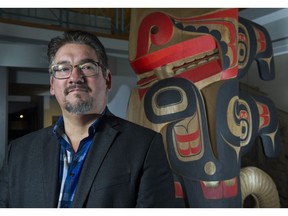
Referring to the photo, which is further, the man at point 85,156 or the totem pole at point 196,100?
the totem pole at point 196,100

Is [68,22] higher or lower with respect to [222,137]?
higher

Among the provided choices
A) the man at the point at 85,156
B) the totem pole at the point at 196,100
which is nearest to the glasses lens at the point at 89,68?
the man at the point at 85,156

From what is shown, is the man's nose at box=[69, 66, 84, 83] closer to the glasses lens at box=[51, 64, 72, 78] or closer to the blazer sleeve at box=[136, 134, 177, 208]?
the glasses lens at box=[51, 64, 72, 78]

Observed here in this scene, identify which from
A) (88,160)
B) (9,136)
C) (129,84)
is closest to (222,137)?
(129,84)

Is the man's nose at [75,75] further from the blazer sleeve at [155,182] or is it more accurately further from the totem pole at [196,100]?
the totem pole at [196,100]

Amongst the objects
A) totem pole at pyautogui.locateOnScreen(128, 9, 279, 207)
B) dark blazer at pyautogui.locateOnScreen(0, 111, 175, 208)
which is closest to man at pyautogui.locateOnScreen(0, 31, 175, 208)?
dark blazer at pyautogui.locateOnScreen(0, 111, 175, 208)

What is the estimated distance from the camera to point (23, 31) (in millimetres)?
1270

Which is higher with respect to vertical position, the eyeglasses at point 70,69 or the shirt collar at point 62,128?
the eyeglasses at point 70,69

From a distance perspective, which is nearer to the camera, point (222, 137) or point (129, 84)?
point (222, 137)

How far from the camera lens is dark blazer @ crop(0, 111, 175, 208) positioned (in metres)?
0.66

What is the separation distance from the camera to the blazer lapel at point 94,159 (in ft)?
2.11
